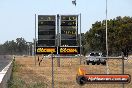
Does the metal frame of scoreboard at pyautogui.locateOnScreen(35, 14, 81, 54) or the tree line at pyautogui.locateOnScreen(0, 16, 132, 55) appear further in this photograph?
the tree line at pyautogui.locateOnScreen(0, 16, 132, 55)

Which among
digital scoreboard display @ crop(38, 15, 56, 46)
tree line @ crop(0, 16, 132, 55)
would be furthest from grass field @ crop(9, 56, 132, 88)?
tree line @ crop(0, 16, 132, 55)

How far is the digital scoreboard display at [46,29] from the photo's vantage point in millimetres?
39625

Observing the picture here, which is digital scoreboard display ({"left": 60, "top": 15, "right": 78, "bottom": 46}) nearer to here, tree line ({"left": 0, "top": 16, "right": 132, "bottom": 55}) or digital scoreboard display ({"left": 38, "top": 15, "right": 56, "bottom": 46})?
digital scoreboard display ({"left": 38, "top": 15, "right": 56, "bottom": 46})

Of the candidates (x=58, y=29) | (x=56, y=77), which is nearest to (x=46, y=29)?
(x=58, y=29)

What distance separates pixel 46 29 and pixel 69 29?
2208mm

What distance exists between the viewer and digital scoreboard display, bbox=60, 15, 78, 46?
3938cm

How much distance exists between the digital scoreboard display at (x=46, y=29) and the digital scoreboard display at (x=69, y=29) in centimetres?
93

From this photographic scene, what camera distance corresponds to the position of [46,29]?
40688 mm

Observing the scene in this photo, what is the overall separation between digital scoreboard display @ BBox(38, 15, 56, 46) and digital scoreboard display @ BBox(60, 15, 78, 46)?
0.93 metres

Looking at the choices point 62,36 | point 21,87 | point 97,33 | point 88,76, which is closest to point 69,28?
point 62,36

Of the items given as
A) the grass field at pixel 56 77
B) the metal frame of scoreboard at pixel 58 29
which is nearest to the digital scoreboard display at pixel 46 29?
the metal frame of scoreboard at pixel 58 29

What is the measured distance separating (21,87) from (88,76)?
4.78 meters

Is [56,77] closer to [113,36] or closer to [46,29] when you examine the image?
[46,29]

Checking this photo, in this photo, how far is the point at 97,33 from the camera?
11131cm
